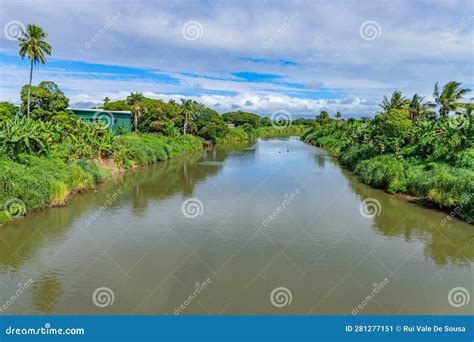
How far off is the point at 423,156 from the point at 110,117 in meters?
39.6

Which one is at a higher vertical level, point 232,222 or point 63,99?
point 63,99

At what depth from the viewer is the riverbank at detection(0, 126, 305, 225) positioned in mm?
21359

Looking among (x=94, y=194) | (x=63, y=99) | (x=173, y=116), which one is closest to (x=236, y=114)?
(x=173, y=116)

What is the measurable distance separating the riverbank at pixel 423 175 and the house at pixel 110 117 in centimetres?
3118

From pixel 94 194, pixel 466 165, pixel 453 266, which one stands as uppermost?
A: pixel 466 165

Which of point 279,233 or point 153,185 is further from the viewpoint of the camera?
point 153,185

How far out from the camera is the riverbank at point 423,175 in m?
23.5

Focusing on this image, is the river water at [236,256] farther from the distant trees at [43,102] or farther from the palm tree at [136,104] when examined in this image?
the palm tree at [136,104]

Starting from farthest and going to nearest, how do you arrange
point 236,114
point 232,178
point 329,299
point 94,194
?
point 236,114, point 232,178, point 94,194, point 329,299

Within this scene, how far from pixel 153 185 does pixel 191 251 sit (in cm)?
1768

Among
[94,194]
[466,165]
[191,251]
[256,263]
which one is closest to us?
[256,263]

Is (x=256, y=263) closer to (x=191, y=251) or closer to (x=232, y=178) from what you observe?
(x=191, y=251)

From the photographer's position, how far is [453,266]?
669 inches

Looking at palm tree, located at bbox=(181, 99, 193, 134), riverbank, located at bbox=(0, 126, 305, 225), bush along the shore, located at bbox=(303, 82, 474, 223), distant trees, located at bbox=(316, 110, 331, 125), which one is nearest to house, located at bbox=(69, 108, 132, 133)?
riverbank, located at bbox=(0, 126, 305, 225)
